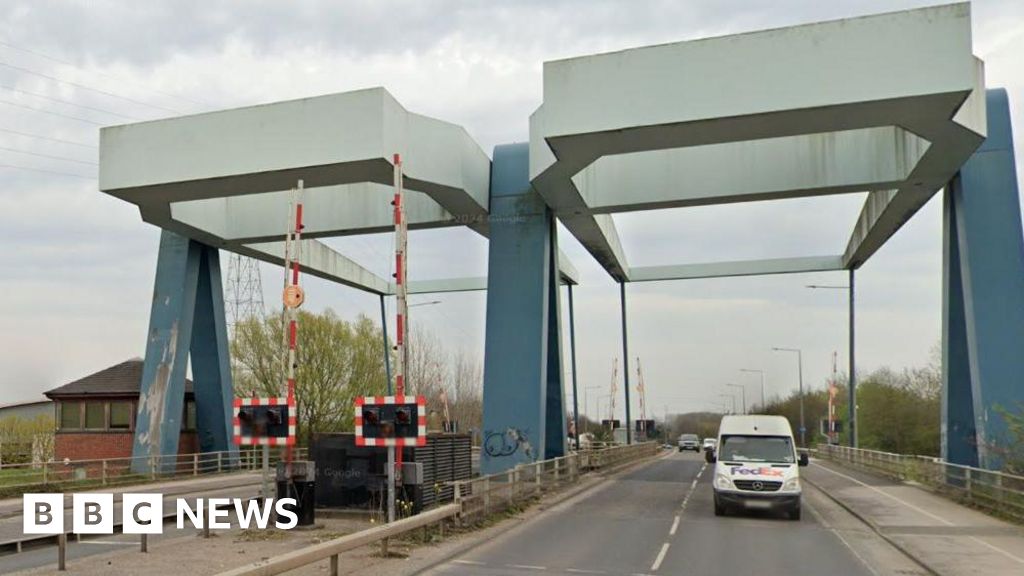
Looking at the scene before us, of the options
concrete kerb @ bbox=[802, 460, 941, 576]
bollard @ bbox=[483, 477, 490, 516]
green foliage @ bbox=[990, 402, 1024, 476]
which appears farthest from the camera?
green foliage @ bbox=[990, 402, 1024, 476]

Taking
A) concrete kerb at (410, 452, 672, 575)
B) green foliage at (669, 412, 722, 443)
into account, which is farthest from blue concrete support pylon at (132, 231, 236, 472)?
green foliage at (669, 412, 722, 443)

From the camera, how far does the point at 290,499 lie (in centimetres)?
1537

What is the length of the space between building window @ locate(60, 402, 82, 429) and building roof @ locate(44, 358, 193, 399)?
1.66 ft

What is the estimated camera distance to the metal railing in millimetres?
24125

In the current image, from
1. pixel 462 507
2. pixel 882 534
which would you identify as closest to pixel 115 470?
pixel 462 507

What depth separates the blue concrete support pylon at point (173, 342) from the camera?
3097cm

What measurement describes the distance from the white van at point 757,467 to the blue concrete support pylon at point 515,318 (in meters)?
7.32

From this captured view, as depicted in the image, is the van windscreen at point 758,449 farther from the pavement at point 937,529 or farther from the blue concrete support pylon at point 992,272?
the blue concrete support pylon at point 992,272

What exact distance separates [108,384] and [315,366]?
1225cm

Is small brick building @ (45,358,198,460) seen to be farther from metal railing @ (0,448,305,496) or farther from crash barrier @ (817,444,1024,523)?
crash barrier @ (817,444,1024,523)

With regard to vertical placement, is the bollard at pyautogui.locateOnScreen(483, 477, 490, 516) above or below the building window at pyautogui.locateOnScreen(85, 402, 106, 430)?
below

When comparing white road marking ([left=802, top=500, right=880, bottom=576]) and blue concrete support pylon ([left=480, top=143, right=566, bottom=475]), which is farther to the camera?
blue concrete support pylon ([left=480, top=143, right=566, bottom=475])

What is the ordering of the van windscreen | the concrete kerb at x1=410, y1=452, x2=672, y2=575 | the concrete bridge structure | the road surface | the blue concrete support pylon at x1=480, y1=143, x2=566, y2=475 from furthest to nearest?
the blue concrete support pylon at x1=480, y1=143, x2=566, y2=475
the van windscreen
the concrete bridge structure
the concrete kerb at x1=410, y1=452, x2=672, y2=575
the road surface

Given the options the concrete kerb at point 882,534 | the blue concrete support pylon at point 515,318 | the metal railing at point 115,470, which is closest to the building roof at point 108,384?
the metal railing at point 115,470
